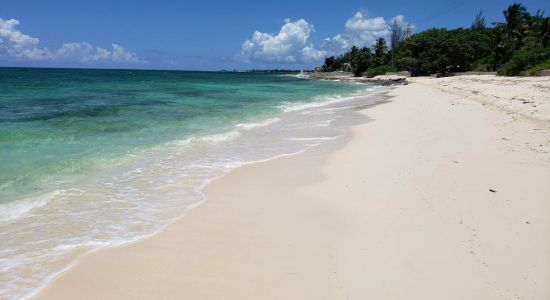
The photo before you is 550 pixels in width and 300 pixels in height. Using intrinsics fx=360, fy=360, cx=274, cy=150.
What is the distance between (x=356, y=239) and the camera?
4758 mm

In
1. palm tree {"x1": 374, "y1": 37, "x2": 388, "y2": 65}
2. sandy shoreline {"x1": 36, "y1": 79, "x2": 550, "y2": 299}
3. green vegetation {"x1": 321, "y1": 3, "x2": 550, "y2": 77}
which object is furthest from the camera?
palm tree {"x1": 374, "y1": 37, "x2": 388, "y2": 65}

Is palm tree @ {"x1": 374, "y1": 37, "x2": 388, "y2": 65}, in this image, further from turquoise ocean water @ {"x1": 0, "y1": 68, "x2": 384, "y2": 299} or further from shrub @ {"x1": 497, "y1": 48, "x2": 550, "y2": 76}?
turquoise ocean water @ {"x1": 0, "y1": 68, "x2": 384, "y2": 299}

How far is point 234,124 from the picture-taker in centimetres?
1576

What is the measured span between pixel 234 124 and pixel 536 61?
3597 centimetres

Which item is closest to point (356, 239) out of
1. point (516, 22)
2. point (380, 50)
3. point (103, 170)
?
point (103, 170)

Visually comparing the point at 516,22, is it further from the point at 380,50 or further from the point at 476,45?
the point at 380,50

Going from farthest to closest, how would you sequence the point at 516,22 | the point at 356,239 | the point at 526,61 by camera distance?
1. the point at 516,22
2. the point at 526,61
3. the point at 356,239

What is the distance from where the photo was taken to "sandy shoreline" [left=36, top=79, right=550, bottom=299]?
370 centimetres

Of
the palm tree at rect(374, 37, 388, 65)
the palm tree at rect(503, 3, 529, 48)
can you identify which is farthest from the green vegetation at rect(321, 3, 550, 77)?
the palm tree at rect(374, 37, 388, 65)

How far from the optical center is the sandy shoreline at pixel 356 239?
146 inches

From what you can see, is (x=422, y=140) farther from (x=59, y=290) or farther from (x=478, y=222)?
(x=59, y=290)

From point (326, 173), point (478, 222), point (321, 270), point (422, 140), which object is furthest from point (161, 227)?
point (422, 140)

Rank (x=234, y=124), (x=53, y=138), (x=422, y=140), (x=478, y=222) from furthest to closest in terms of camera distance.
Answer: (x=234, y=124)
(x=53, y=138)
(x=422, y=140)
(x=478, y=222)

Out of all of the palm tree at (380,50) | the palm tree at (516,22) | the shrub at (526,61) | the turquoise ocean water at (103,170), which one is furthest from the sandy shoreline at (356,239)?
the palm tree at (380,50)
